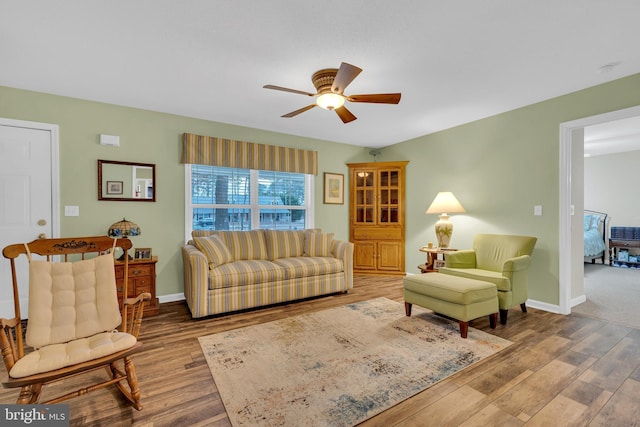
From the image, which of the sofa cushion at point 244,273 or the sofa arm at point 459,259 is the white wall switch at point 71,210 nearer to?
the sofa cushion at point 244,273

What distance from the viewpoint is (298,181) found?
4.92 metres

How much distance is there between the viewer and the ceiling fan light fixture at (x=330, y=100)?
2.52 meters

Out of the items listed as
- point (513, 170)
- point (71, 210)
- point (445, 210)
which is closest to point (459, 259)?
point (445, 210)

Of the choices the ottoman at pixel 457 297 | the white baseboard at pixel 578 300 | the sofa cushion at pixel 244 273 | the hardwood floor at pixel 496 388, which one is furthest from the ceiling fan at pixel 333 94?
the white baseboard at pixel 578 300

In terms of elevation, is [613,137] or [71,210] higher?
[613,137]

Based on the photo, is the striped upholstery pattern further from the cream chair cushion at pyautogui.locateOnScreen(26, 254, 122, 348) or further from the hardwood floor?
the cream chair cushion at pyautogui.locateOnScreen(26, 254, 122, 348)

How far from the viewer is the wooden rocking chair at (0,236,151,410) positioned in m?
1.41

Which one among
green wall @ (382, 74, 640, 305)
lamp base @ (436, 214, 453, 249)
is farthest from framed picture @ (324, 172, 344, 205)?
lamp base @ (436, 214, 453, 249)

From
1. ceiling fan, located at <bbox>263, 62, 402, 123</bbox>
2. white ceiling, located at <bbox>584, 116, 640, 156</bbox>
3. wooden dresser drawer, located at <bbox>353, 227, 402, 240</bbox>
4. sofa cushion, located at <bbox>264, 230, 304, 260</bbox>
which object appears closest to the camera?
ceiling fan, located at <bbox>263, 62, 402, 123</bbox>

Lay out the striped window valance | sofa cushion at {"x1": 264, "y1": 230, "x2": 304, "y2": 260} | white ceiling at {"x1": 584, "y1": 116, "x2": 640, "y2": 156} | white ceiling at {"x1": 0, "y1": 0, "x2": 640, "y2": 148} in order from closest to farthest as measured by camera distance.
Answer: white ceiling at {"x1": 0, "y1": 0, "x2": 640, "y2": 148} < the striped window valance < sofa cushion at {"x1": 264, "y1": 230, "x2": 304, "y2": 260} < white ceiling at {"x1": 584, "y1": 116, "x2": 640, "y2": 156}

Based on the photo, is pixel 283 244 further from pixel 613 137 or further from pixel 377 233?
pixel 613 137

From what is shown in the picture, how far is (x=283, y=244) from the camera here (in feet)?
13.3

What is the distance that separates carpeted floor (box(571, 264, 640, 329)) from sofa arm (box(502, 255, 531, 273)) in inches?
36.5

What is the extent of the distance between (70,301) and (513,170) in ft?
14.9
